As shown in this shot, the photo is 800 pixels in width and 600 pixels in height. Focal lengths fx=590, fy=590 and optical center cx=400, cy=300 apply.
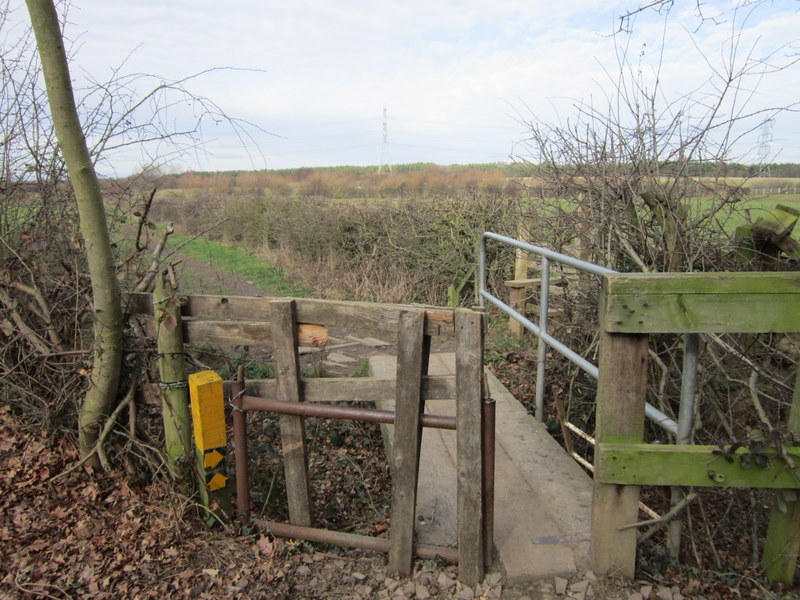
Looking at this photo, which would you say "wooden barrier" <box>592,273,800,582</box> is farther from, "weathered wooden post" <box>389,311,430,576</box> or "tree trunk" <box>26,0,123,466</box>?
A: "tree trunk" <box>26,0,123,466</box>

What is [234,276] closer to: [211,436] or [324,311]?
[211,436]

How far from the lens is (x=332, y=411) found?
9.52ft

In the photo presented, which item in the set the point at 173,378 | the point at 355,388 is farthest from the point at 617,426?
the point at 173,378

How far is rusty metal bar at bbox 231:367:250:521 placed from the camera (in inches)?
120

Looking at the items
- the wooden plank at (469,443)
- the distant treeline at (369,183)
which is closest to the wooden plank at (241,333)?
the wooden plank at (469,443)

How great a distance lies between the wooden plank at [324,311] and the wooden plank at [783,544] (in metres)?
1.56

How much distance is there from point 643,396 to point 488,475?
784 mm

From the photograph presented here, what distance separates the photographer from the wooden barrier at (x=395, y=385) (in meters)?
2.65

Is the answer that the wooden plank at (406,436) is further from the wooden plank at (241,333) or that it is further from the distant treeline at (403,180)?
the distant treeline at (403,180)

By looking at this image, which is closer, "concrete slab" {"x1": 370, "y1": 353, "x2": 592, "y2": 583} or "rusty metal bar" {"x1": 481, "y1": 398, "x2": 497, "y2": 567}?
"rusty metal bar" {"x1": 481, "y1": 398, "x2": 497, "y2": 567}

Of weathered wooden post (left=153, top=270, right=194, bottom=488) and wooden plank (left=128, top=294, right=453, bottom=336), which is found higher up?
wooden plank (left=128, top=294, right=453, bottom=336)

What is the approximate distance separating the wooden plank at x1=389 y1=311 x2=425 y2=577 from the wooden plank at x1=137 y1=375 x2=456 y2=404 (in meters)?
0.08

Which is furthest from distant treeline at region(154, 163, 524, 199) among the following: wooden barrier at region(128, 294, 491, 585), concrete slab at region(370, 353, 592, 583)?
wooden barrier at region(128, 294, 491, 585)

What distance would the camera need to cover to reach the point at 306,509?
3.16 metres
